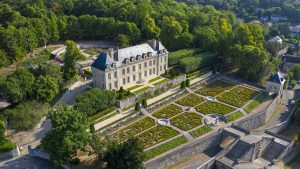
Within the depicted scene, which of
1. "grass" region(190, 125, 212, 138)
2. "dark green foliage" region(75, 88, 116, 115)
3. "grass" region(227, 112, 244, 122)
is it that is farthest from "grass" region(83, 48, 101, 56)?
"grass" region(227, 112, 244, 122)

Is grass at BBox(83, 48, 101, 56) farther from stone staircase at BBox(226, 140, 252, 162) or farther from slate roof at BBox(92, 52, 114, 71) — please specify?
stone staircase at BBox(226, 140, 252, 162)

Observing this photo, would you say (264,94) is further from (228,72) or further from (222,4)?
(222,4)

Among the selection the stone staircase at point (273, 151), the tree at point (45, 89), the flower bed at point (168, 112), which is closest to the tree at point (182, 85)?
the flower bed at point (168, 112)

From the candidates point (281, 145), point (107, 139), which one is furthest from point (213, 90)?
point (107, 139)

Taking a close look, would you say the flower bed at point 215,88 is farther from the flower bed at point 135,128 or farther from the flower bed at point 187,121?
the flower bed at point 135,128

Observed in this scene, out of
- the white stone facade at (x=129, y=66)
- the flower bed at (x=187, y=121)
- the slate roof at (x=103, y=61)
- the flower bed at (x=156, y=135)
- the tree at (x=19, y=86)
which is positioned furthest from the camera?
the white stone facade at (x=129, y=66)

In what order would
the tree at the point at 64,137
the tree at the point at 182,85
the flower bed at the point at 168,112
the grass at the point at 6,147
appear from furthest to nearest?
1. the tree at the point at 182,85
2. the flower bed at the point at 168,112
3. the grass at the point at 6,147
4. the tree at the point at 64,137
